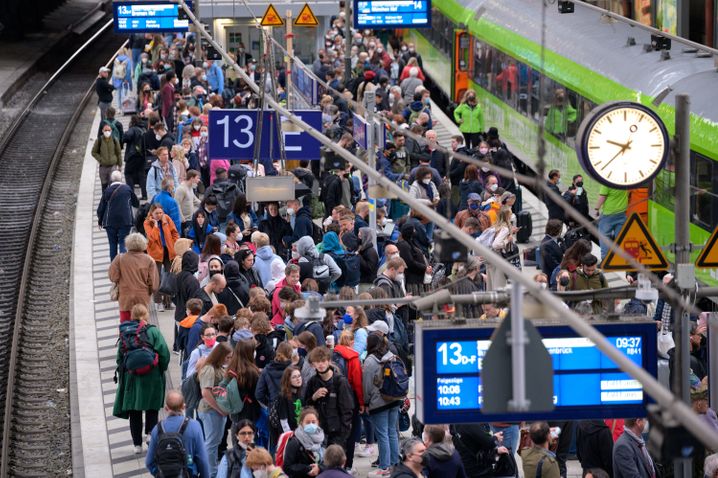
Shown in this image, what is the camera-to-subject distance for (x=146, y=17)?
37625 millimetres

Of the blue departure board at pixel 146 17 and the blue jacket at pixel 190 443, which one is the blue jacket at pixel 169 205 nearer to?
the blue jacket at pixel 190 443

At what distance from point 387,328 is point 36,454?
4435 mm

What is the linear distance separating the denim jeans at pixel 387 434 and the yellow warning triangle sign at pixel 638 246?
2.89 meters

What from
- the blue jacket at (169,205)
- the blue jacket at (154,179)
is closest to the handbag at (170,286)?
the blue jacket at (169,205)

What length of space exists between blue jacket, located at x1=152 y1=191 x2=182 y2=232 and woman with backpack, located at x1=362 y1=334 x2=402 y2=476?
7.20 meters

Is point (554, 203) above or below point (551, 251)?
below

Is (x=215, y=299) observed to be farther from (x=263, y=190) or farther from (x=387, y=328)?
(x=387, y=328)

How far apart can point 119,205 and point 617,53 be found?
7801 mm

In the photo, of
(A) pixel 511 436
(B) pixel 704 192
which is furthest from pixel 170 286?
(B) pixel 704 192

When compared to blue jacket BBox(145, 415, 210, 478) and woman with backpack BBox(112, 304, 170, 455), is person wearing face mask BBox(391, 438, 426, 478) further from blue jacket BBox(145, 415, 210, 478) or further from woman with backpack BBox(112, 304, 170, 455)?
woman with backpack BBox(112, 304, 170, 455)

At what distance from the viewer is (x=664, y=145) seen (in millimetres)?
14219

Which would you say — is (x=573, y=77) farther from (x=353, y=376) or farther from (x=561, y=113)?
(x=353, y=376)

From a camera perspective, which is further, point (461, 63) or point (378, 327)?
point (461, 63)

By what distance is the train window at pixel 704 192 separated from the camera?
19.2 metres
